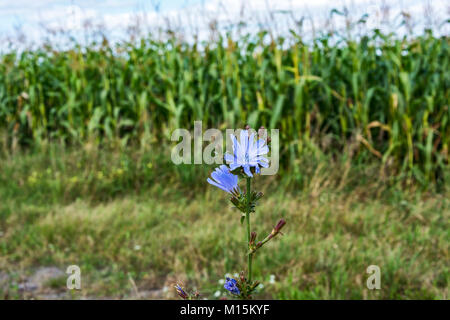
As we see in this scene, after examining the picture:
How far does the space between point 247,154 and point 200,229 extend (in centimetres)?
272

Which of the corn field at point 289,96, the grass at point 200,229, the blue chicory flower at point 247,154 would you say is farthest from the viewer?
the corn field at point 289,96

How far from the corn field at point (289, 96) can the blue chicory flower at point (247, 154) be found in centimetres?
359

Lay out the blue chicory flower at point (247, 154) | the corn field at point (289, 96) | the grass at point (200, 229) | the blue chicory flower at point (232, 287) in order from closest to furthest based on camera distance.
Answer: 1. the blue chicory flower at point (247, 154)
2. the blue chicory flower at point (232, 287)
3. the grass at point (200, 229)
4. the corn field at point (289, 96)

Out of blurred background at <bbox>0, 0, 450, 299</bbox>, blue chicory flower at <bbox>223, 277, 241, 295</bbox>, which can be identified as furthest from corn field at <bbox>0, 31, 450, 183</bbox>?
blue chicory flower at <bbox>223, 277, 241, 295</bbox>

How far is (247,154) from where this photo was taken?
75cm

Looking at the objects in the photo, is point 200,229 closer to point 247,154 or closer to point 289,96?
point 289,96

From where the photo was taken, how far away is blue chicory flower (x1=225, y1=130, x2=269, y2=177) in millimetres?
730

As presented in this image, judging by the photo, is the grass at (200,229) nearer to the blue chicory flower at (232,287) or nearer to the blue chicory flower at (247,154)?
the blue chicory flower at (232,287)

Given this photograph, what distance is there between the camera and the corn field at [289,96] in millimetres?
4555

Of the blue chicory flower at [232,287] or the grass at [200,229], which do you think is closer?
the blue chicory flower at [232,287]

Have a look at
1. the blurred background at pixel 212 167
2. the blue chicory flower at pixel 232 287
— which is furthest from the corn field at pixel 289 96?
the blue chicory flower at pixel 232 287

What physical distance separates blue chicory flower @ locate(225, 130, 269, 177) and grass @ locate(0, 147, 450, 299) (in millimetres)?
1915
